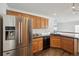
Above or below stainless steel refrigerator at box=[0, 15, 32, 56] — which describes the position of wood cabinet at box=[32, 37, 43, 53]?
below

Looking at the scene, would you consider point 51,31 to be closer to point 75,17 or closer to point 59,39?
point 59,39

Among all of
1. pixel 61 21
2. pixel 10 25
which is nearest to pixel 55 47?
pixel 61 21

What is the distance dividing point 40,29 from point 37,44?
111cm

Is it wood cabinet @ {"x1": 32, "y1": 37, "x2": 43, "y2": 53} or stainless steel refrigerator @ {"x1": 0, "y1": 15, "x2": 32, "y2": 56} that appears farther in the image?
wood cabinet @ {"x1": 32, "y1": 37, "x2": 43, "y2": 53}

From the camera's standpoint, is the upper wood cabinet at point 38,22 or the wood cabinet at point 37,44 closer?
the wood cabinet at point 37,44

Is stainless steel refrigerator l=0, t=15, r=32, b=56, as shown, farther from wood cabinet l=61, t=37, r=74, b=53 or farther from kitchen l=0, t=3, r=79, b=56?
wood cabinet l=61, t=37, r=74, b=53

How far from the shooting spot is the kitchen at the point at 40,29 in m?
3.84

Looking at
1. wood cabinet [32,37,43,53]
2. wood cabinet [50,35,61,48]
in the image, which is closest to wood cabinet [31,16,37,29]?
wood cabinet [32,37,43,53]

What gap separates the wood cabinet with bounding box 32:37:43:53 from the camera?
5774mm

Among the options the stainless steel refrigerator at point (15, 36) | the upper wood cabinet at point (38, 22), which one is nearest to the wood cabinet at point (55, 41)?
the upper wood cabinet at point (38, 22)

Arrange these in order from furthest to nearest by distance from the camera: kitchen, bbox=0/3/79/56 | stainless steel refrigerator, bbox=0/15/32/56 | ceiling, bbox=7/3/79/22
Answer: ceiling, bbox=7/3/79/22, kitchen, bbox=0/3/79/56, stainless steel refrigerator, bbox=0/15/32/56

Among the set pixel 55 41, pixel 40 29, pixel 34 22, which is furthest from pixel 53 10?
pixel 55 41

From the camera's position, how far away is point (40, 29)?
6.94m

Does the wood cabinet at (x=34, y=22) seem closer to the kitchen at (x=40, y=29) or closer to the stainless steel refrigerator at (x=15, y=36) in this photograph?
the kitchen at (x=40, y=29)
